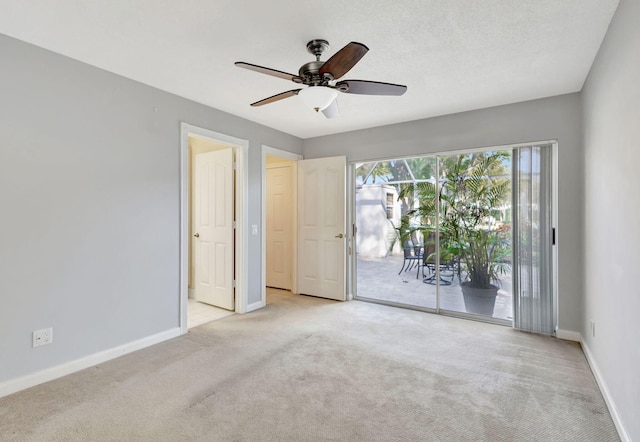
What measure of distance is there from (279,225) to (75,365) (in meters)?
3.35

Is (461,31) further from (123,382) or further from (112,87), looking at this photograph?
(123,382)

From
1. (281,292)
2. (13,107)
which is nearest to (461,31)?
(13,107)

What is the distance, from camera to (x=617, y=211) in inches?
74.0

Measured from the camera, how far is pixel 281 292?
200 inches

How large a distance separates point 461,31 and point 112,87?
2.77 meters

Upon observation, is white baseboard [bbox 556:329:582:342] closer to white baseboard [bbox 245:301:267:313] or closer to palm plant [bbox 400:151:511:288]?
palm plant [bbox 400:151:511:288]

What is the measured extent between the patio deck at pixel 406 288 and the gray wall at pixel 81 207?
2.61m

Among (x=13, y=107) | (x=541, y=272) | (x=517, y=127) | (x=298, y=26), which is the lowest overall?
(x=541, y=272)

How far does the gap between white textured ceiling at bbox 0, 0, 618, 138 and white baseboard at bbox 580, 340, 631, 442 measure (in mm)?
2337

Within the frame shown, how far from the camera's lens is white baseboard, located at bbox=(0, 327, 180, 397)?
7.06 feet

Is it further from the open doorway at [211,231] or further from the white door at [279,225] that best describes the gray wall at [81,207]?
the white door at [279,225]

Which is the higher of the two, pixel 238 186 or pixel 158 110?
pixel 158 110

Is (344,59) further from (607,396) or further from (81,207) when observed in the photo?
(607,396)

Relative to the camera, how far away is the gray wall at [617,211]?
158cm
